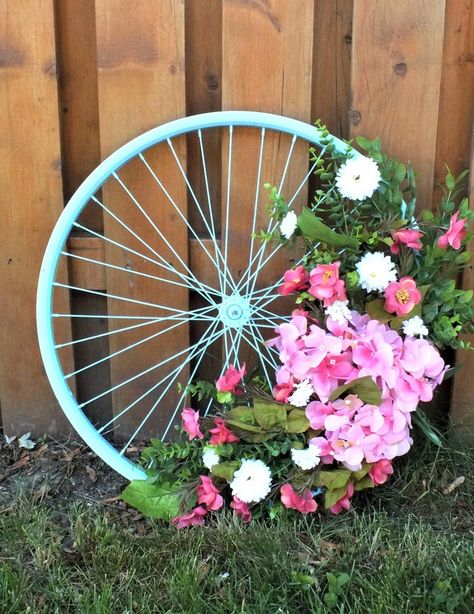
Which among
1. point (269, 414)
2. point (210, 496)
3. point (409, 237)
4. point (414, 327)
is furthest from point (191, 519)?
point (409, 237)

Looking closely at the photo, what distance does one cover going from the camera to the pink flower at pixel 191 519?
1.61 metres

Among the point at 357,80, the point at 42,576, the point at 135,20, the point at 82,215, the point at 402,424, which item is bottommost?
the point at 42,576

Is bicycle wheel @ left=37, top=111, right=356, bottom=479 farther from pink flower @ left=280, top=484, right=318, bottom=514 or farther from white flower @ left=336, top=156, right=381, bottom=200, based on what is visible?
pink flower @ left=280, top=484, right=318, bottom=514

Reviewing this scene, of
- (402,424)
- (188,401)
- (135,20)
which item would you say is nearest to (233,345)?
(188,401)

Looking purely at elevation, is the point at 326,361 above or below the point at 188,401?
above

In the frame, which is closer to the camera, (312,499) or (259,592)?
(259,592)

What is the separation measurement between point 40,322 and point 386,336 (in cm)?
89

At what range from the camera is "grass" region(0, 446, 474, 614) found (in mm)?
1333

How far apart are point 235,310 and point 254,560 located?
2.24 ft

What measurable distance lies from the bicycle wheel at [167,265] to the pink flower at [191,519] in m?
0.25

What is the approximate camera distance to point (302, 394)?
1.57 meters

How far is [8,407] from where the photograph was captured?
209 cm

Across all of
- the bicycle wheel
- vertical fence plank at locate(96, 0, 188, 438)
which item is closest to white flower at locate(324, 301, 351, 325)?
the bicycle wheel

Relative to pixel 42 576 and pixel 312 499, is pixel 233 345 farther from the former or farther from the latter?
pixel 42 576
